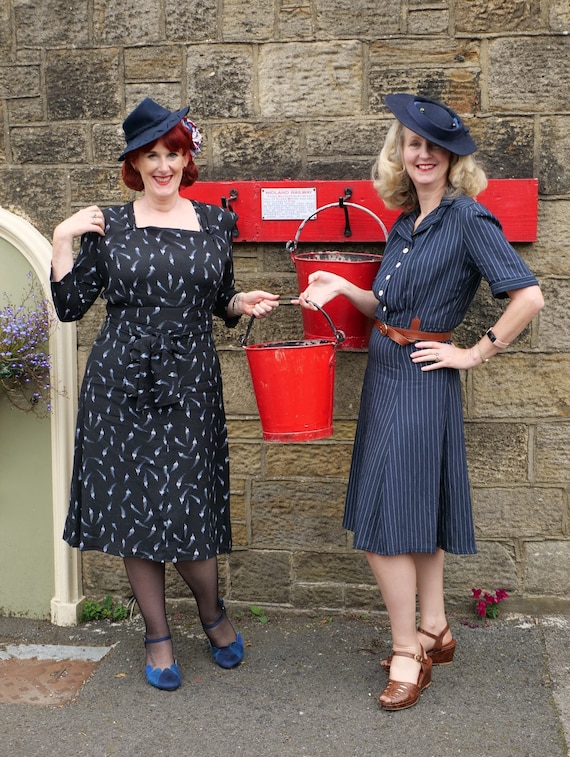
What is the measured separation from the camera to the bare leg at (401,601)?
10.5 feet

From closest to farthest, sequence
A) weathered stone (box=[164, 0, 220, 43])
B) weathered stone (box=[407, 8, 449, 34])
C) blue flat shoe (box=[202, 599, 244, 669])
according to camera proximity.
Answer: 1. blue flat shoe (box=[202, 599, 244, 669])
2. weathered stone (box=[407, 8, 449, 34])
3. weathered stone (box=[164, 0, 220, 43])

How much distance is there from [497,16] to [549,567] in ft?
7.63

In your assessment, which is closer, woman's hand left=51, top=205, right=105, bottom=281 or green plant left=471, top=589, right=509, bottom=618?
woman's hand left=51, top=205, right=105, bottom=281

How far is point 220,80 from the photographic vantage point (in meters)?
3.81

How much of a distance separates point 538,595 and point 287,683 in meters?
1.24

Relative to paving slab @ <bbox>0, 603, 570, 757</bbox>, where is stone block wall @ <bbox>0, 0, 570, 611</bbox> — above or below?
above

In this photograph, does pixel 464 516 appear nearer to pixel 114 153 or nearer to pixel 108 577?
pixel 108 577

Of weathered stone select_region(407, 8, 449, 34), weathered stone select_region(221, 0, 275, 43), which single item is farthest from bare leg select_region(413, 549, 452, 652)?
weathered stone select_region(221, 0, 275, 43)

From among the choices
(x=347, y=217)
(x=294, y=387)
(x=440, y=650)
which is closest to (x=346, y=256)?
(x=347, y=217)

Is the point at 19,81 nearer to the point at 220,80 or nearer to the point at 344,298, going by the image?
the point at 220,80

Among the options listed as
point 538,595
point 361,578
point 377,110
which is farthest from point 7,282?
point 538,595

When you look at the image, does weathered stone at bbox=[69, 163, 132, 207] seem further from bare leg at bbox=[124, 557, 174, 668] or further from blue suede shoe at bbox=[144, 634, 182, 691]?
blue suede shoe at bbox=[144, 634, 182, 691]

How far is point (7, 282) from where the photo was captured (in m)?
4.03

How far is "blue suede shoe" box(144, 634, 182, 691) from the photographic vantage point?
3383 mm
